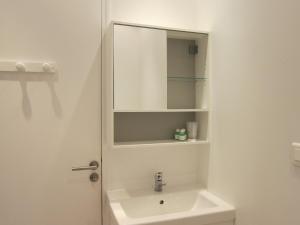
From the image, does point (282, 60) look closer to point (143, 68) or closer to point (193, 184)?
point (143, 68)

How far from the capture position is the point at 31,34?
1.51 metres

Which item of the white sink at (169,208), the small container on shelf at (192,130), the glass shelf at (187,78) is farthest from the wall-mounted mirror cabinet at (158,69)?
the white sink at (169,208)

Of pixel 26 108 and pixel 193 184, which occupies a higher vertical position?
pixel 26 108

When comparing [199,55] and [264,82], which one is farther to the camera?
[199,55]

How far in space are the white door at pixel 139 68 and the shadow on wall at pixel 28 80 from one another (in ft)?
1.21

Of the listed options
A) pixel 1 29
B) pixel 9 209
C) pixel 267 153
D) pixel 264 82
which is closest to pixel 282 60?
pixel 264 82

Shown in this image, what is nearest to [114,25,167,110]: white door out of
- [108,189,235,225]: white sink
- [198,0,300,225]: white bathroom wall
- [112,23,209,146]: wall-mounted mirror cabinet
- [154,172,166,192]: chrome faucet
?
[112,23,209,146]: wall-mounted mirror cabinet

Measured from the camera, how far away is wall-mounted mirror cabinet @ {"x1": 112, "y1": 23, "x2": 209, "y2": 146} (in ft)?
5.05

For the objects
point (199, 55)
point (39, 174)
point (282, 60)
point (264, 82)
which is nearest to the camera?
point (282, 60)

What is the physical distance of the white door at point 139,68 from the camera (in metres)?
1.52

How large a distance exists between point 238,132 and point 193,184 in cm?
61

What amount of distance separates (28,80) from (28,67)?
7 centimetres

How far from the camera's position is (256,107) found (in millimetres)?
1310

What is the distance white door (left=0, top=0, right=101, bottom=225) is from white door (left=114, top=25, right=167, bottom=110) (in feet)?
0.64
